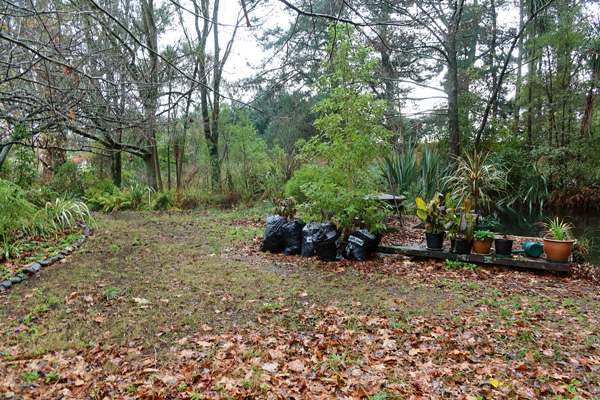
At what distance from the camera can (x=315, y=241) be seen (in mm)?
4652

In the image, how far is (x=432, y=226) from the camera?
4.71m

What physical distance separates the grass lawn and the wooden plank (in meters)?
0.14

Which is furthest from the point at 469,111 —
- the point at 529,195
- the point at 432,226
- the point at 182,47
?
the point at 182,47

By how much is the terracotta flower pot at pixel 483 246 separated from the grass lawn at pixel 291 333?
322mm

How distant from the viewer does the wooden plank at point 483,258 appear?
4078 millimetres

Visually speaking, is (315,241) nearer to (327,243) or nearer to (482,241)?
(327,243)

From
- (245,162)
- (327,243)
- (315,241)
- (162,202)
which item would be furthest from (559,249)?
(162,202)

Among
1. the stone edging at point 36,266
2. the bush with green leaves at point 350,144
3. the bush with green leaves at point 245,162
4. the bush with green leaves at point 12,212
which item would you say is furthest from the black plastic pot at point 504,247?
the bush with green leaves at point 245,162

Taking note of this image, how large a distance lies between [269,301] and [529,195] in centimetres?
1052

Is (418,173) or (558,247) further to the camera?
(418,173)

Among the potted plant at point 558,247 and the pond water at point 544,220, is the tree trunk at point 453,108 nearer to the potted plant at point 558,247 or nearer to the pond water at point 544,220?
the pond water at point 544,220

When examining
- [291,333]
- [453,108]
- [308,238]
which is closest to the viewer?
[291,333]

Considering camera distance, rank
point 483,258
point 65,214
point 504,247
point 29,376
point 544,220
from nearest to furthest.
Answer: point 29,376, point 504,247, point 483,258, point 65,214, point 544,220

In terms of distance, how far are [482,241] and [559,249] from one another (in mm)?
846
